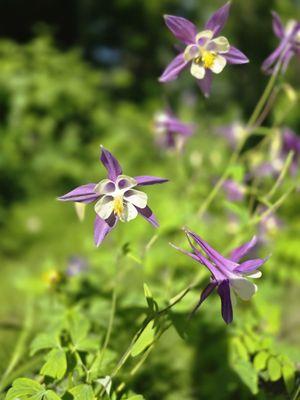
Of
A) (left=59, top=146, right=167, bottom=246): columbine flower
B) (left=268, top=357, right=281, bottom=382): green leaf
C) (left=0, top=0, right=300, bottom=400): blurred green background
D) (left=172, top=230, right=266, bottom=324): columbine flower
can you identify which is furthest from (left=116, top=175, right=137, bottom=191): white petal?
(left=268, top=357, right=281, bottom=382): green leaf

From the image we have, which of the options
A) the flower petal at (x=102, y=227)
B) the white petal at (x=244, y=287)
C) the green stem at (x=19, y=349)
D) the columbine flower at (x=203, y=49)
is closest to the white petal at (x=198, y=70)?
the columbine flower at (x=203, y=49)

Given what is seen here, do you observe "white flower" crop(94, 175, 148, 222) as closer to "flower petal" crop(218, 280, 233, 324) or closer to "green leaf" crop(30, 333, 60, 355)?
"flower petal" crop(218, 280, 233, 324)

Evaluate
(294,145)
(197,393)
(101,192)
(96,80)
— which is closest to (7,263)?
(197,393)

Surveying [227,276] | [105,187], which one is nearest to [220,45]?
[105,187]

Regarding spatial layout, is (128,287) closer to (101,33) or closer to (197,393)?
(197,393)

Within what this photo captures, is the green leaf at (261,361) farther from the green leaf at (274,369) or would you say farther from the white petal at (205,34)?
the white petal at (205,34)
